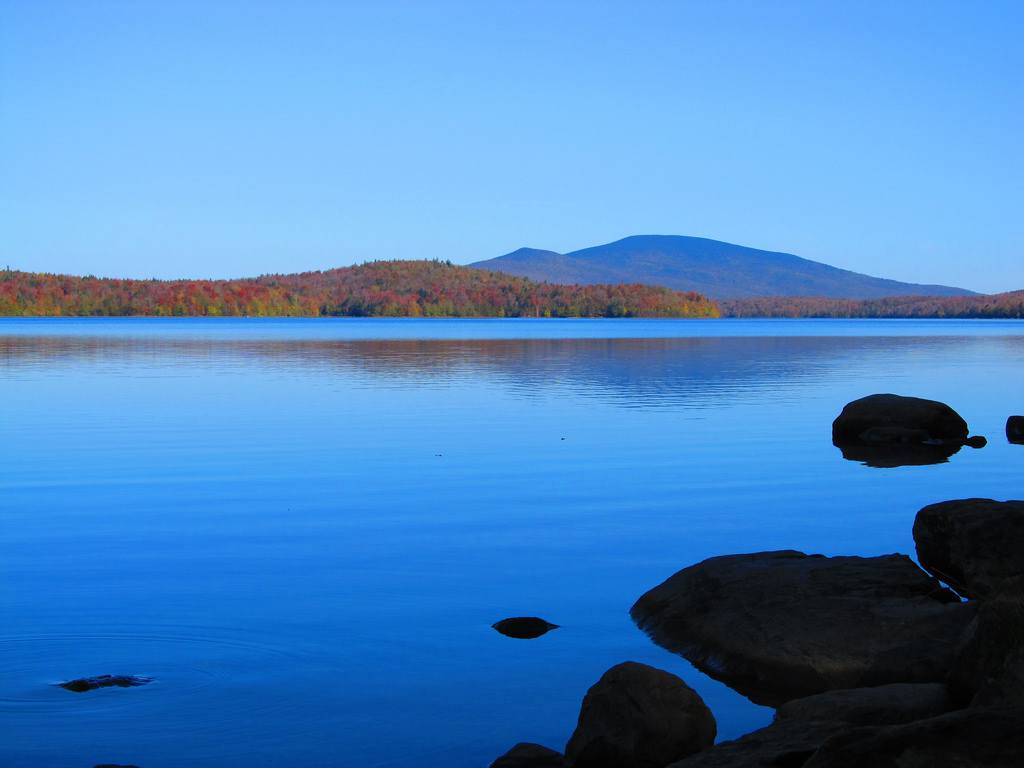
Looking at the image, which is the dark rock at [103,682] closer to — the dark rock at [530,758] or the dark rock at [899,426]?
the dark rock at [530,758]

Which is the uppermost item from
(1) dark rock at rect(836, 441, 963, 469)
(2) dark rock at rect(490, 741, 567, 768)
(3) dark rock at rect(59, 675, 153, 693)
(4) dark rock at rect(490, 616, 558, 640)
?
(1) dark rock at rect(836, 441, 963, 469)

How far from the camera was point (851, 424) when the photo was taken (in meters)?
23.9

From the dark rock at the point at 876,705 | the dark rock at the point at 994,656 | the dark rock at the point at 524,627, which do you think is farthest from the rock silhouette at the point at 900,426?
the dark rock at the point at 994,656

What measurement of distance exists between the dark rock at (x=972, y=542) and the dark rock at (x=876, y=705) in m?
0.72

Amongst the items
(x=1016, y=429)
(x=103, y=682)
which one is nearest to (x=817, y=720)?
(x=103, y=682)

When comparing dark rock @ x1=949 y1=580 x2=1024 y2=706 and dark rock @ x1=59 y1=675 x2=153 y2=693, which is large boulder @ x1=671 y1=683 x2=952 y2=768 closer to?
dark rock @ x1=949 y1=580 x2=1024 y2=706

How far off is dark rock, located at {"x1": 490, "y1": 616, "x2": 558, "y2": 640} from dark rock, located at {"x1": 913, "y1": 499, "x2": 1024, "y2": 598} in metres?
3.20

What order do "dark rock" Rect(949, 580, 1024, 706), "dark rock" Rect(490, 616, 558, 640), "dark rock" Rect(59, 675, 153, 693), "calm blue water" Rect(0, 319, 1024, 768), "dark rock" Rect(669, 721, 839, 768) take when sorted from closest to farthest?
"dark rock" Rect(669, 721, 839, 768) < "dark rock" Rect(949, 580, 1024, 706) < "calm blue water" Rect(0, 319, 1024, 768) < "dark rock" Rect(59, 675, 153, 693) < "dark rock" Rect(490, 616, 558, 640)

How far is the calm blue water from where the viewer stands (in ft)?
24.6

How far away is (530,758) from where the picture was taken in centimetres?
639

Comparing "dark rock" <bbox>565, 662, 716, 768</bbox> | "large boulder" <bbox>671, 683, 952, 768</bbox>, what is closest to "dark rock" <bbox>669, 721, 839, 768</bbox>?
"large boulder" <bbox>671, 683, 952, 768</bbox>

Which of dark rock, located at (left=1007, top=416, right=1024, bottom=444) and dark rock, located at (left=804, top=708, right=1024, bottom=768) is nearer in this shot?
dark rock, located at (left=804, top=708, right=1024, bottom=768)

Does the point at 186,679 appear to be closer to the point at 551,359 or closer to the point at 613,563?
the point at 613,563

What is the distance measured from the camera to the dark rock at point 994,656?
19.4 feet
